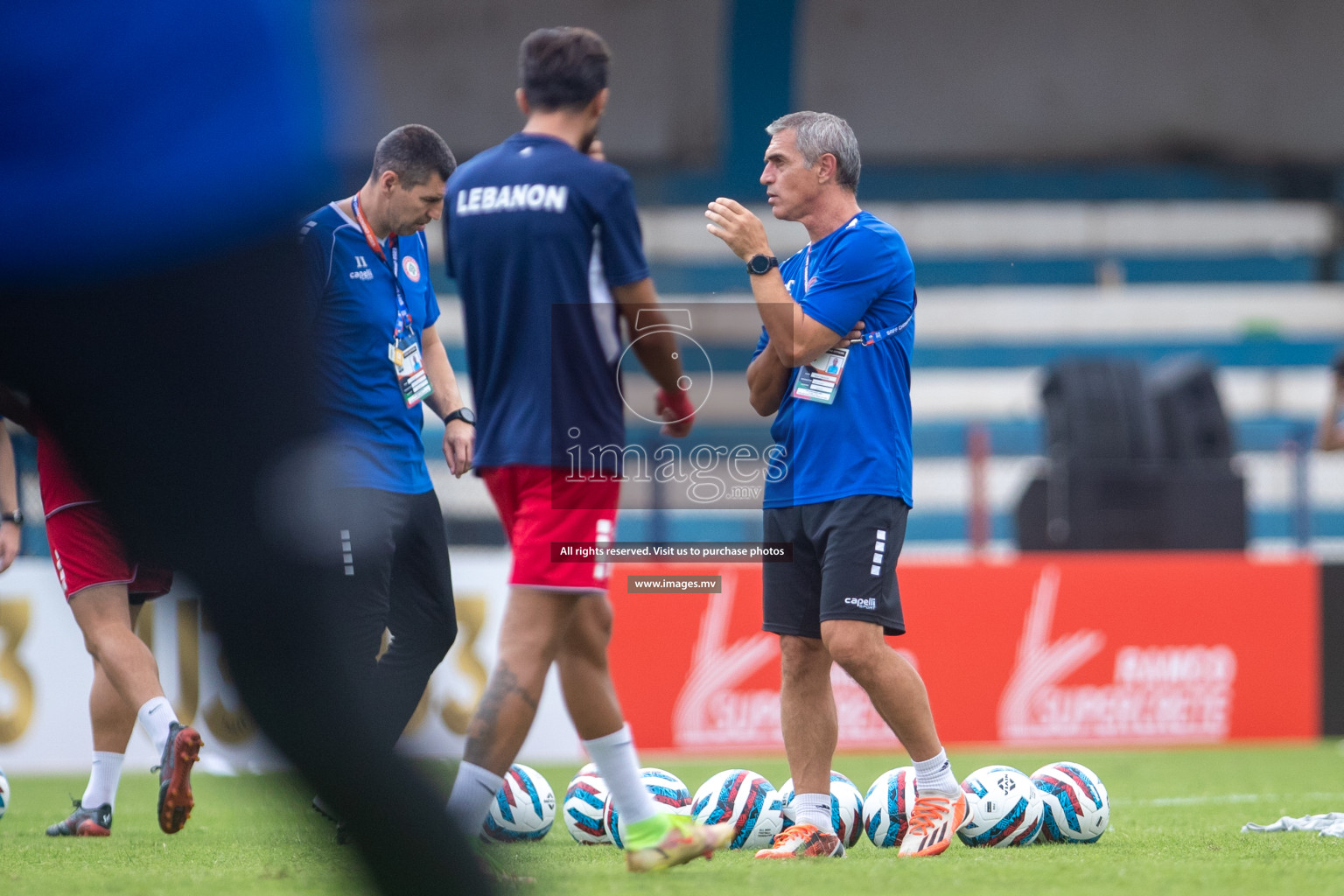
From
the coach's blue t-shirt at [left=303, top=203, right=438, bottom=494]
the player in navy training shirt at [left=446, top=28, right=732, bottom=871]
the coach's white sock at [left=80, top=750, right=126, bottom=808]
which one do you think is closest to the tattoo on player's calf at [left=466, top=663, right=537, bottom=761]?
the player in navy training shirt at [left=446, top=28, right=732, bottom=871]

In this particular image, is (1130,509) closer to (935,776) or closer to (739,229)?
(935,776)

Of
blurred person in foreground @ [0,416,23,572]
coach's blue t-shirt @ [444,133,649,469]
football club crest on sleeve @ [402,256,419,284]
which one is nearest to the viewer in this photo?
coach's blue t-shirt @ [444,133,649,469]

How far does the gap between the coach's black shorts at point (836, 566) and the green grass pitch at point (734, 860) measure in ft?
2.17

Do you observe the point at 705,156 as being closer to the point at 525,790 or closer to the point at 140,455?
the point at 525,790

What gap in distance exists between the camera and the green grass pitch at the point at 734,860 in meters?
3.47

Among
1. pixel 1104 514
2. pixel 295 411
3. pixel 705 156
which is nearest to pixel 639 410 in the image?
pixel 1104 514

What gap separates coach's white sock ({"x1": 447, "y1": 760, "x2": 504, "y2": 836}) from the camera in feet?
11.2

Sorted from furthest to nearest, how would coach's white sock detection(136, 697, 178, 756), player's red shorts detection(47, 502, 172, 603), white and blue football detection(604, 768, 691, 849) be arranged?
player's red shorts detection(47, 502, 172, 603) → white and blue football detection(604, 768, 691, 849) → coach's white sock detection(136, 697, 178, 756)

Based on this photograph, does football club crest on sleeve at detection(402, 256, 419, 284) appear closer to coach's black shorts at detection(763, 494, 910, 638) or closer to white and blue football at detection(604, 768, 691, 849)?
coach's black shorts at detection(763, 494, 910, 638)

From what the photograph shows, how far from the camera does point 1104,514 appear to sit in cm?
1008

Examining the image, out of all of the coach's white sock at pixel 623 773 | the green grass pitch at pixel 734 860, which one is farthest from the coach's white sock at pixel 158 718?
the coach's white sock at pixel 623 773

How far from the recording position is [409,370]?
15.3ft

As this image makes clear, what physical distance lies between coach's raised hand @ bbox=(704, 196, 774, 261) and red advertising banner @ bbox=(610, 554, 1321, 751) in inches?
193

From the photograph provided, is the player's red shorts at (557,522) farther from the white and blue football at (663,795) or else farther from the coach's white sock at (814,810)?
the white and blue football at (663,795)
